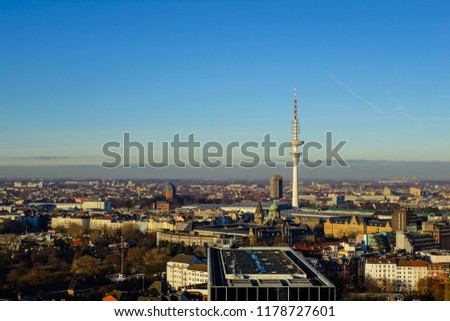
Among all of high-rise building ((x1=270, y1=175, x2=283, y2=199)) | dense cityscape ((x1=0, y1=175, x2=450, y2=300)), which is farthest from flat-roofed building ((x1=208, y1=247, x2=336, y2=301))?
high-rise building ((x1=270, y1=175, x2=283, y2=199))

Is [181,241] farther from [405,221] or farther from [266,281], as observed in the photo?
[266,281]

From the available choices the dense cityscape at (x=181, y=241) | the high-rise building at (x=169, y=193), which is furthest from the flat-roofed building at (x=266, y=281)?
the high-rise building at (x=169, y=193)

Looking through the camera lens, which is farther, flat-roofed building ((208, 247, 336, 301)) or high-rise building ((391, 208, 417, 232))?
high-rise building ((391, 208, 417, 232))

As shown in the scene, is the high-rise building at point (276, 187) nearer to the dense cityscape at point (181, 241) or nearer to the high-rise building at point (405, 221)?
the dense cityscape at point (181, 241)

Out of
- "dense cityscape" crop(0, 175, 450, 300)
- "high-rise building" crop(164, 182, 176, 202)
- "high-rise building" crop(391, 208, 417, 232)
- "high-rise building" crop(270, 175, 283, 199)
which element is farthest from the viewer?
"high-rise building" crop(270, 175, 283, 199)

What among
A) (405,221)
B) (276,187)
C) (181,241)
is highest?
(276,187)

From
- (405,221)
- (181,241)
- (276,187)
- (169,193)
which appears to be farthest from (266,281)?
(276,187)

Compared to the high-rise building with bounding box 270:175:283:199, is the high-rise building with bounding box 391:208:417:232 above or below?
below

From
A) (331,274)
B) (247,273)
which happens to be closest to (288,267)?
(247,273)

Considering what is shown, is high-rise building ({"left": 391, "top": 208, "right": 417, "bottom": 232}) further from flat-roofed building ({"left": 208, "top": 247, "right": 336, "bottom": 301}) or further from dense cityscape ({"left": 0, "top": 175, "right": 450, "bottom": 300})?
flat-roofed building ({"left": 208, "top": 247, "right": 336, "bottom": 301})
